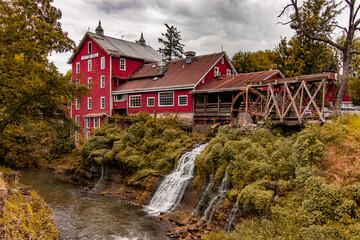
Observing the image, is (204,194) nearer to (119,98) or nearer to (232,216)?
(232,216)

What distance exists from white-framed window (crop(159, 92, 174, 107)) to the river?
1182cm

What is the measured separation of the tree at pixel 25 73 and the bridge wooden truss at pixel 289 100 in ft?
39.0

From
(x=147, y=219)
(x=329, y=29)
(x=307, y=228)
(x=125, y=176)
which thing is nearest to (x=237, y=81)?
(x=329, y=29)

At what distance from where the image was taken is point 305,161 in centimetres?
1227

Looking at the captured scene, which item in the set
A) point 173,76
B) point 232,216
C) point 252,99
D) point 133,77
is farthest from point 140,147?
point 133,77

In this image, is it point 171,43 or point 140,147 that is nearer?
point 140,147

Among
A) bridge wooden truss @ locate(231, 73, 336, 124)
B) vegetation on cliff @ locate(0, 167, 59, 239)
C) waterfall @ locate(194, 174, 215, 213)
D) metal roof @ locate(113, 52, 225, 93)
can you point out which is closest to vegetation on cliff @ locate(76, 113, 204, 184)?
waterfall @ locate(194, 174, 215, 213)

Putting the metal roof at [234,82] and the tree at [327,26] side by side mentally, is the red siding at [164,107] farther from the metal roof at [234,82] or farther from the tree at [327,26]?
the tree at [327,26]

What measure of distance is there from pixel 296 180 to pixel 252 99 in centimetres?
1327

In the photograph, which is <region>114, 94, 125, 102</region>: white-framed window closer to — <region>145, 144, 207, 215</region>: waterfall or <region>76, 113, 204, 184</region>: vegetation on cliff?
<region>76, 113, 204, 184</region>: vegetation on cliff

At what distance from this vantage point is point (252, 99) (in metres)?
24.1

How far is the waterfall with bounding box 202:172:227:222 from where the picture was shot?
14.3m

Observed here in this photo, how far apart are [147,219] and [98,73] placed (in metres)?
23.4

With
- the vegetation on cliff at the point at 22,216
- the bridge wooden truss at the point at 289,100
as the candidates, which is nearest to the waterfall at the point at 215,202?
the bridge wooden truss at the point at 289,100
